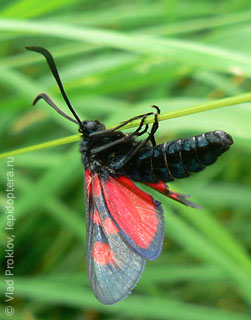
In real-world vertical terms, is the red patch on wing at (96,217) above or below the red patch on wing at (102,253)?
above

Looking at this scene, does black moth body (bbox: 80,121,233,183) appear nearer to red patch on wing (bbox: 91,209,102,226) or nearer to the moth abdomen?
the moth abdomen

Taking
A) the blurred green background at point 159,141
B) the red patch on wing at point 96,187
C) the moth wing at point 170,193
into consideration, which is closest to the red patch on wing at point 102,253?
the red patch on wing at point 96,187

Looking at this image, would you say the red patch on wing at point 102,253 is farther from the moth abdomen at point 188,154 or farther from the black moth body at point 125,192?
the moth abdomen at point 188,154

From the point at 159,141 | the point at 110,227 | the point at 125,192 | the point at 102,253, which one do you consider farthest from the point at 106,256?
the point at 159,141

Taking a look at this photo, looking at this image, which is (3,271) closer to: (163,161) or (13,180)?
(13,180)

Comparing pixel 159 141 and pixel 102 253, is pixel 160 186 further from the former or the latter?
pixel 159 141

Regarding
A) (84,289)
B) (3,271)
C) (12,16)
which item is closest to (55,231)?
(3,271)
